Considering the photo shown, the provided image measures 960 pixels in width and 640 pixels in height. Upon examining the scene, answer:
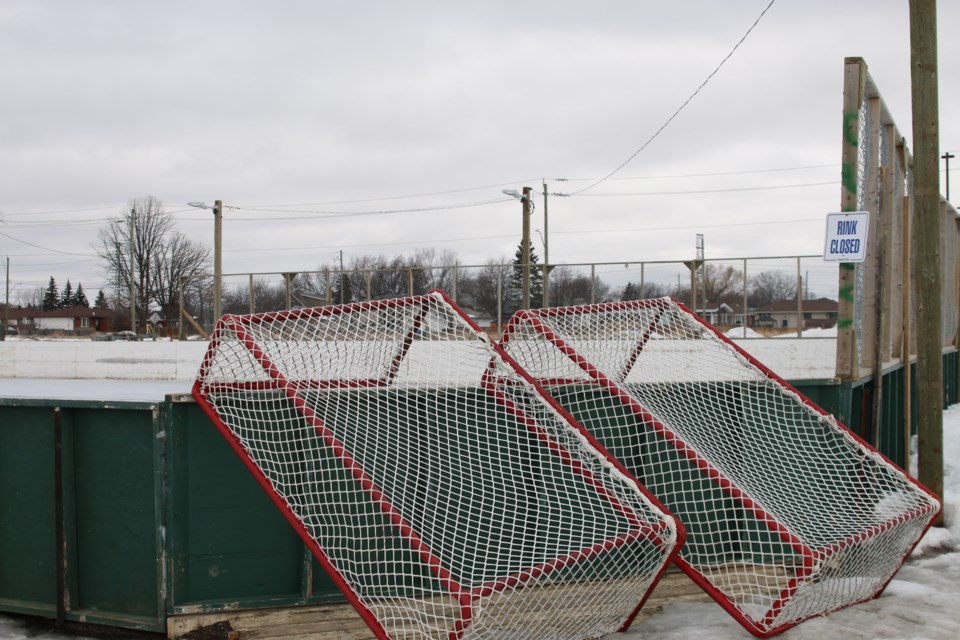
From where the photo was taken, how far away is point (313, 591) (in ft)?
14.1

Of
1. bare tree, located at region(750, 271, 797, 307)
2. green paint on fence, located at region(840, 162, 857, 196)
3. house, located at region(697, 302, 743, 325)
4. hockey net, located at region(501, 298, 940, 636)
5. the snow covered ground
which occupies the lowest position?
the snow covered ground

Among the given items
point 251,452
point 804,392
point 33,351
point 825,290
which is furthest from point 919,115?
point 33,351

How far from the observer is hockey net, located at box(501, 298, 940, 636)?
4000mm

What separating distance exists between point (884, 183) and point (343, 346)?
4.81 meters

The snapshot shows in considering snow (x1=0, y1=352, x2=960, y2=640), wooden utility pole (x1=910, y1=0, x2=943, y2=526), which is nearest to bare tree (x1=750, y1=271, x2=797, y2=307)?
wooden utility pole (x1=910, y1=0, x2=943, y2=526)

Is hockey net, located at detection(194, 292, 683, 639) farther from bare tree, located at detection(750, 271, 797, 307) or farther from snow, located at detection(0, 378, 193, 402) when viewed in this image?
bare tree, located at detection(750, 271, 797, 307)

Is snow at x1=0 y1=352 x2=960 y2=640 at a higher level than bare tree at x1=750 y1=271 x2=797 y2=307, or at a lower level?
lower

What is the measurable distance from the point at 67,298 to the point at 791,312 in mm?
102213

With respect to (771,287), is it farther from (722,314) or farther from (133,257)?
(133,257)

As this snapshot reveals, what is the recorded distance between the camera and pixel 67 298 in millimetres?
100562

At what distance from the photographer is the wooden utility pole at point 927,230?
567cm

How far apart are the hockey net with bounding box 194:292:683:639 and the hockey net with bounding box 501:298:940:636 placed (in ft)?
1.48

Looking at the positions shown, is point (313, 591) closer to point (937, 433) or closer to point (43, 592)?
point (43, 592)

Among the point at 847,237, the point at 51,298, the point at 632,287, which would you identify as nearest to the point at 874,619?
the point at 847,237
